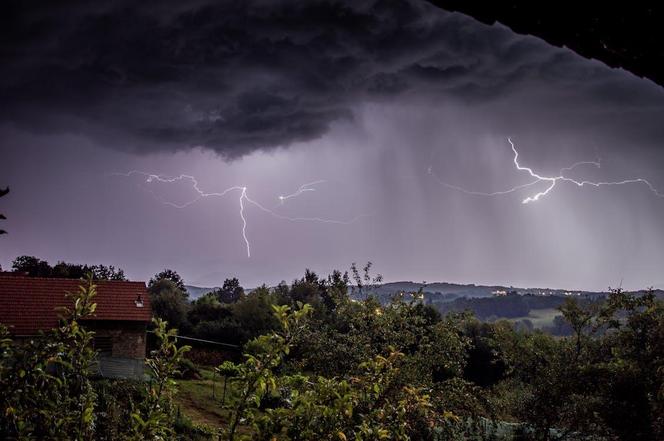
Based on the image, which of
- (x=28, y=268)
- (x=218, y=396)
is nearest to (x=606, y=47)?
(x=218, y=396)

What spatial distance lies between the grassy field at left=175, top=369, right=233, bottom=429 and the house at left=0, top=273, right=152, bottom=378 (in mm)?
4952

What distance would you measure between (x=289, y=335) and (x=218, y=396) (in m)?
22.8

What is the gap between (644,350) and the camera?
10.6 metres

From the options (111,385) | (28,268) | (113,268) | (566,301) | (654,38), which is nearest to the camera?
(654,38)

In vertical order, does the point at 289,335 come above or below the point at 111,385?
above

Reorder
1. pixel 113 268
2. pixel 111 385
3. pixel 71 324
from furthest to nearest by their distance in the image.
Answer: pixel 113 268 → pixel 111 385 → pixel 71 324

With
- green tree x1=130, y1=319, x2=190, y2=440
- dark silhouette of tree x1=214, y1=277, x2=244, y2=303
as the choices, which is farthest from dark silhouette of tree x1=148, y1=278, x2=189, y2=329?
dark silhouette of tree x1=214, y1=277, x2=244, y2=303

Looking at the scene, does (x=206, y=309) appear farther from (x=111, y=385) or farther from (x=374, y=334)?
(x=374, y=334)

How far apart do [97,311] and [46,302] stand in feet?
11.4

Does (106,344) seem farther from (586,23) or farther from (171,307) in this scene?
(586,23)

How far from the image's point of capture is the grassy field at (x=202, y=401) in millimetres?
17730

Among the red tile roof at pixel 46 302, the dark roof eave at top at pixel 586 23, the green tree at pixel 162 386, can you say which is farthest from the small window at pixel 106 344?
the dark roof eave at top at pixel 586 23

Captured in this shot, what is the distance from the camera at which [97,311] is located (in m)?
26.5

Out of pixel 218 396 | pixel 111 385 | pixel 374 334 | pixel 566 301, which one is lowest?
pixel 218 396
